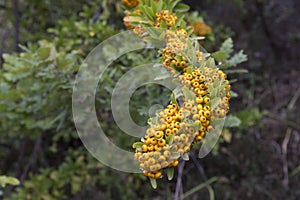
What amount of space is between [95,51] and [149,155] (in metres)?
1.55

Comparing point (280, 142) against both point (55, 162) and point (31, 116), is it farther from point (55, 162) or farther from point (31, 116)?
point (31, 116)

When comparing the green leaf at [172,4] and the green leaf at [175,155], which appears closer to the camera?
the green leaf at [175,155]

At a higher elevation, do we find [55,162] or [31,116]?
[31,116]

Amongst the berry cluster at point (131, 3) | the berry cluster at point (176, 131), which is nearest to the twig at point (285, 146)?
the berry cluster at point (131, 3)

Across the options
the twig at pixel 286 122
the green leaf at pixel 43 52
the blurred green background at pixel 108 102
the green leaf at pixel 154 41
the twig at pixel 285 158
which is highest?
the green leaf at pixel 43 52

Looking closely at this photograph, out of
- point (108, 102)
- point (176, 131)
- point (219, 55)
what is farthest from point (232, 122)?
point (176, 131)

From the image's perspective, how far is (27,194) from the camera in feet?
9.96

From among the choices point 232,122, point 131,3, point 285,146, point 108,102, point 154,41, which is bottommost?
point 285,146

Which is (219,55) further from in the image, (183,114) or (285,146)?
(285,146)

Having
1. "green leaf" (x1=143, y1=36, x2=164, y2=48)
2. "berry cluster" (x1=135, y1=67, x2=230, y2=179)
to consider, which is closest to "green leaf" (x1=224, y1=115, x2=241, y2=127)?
"green leaf" (x1=143, y1=36, x2=164, y2=48)

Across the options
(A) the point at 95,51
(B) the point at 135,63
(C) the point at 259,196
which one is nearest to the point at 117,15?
(A) the point at 95,51

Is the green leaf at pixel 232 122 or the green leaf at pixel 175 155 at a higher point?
the green leaf at pixel 175 155

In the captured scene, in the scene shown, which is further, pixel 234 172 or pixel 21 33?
pixel 234 172

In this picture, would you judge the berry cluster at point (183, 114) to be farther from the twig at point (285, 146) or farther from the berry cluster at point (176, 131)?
the twig at point (285, 146)
